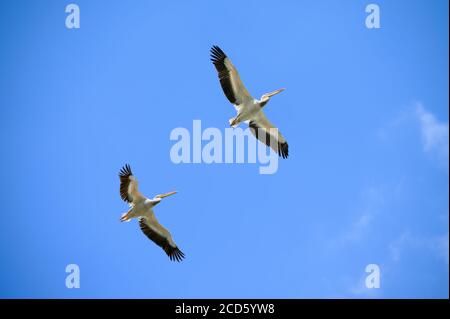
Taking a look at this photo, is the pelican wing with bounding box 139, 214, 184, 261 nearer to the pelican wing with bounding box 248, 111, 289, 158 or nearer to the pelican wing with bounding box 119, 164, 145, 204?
the pelican wing with bounding box 119, 164, 145, 204

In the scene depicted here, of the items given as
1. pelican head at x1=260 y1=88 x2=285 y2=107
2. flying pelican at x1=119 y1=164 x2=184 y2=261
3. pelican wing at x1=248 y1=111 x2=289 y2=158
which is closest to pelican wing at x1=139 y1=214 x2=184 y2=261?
flying pelican at x1=119 y1=164 x2=184 y2=261

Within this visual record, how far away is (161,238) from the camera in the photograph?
22125 mm

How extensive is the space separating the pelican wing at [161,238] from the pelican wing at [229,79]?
5.10 m

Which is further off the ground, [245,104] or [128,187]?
[245,104]

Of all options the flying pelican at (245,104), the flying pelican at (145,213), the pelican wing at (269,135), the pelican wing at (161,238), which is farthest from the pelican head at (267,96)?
the pelican wing at (161,238)

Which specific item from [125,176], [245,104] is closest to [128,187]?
[125,176]

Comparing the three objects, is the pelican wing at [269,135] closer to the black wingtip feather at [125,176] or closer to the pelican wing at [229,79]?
the pelican wing at [229,79]

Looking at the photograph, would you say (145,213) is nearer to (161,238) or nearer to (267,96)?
(161,238)

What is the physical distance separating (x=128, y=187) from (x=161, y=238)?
2.27m

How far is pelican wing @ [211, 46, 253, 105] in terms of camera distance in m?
21.6

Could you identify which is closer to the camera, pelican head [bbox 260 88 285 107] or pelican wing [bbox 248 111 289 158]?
pelican head [bbox 260 88 285 107]

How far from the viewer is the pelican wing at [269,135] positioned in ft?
74.7
